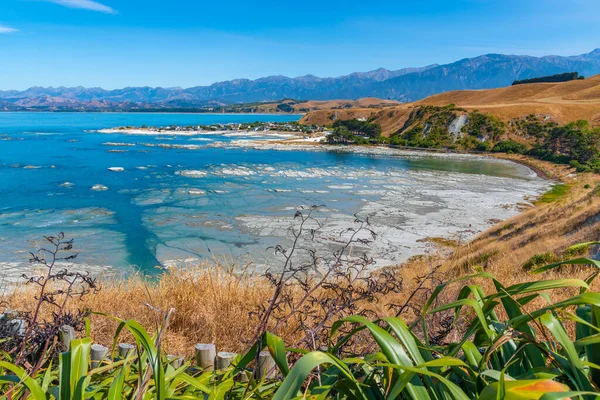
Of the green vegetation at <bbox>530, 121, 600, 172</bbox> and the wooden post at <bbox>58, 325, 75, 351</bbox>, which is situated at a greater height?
the wooden post at <bbox>58, 325, 75, 351</bbox>

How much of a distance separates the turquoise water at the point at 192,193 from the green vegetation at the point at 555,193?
1510 millimetres

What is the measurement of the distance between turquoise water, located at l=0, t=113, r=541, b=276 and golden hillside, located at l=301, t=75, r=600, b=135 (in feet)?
97.8

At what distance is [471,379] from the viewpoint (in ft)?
4.81

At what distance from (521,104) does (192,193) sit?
241 feet

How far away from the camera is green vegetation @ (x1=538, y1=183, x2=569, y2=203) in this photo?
2817cm

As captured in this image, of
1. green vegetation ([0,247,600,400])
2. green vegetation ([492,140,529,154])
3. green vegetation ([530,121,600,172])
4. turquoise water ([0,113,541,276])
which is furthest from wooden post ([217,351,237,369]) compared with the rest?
green vegetation ([492,140,529,154])

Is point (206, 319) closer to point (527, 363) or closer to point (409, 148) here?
point (527, 363)

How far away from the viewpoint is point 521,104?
7988 cm

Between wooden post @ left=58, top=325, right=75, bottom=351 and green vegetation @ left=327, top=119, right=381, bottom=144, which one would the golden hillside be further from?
wooden post @ left=58, top=325, right=75, bottom=351

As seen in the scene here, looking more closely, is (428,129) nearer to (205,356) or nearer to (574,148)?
(574,148)

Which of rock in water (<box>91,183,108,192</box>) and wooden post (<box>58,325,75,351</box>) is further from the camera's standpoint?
rock in water (<box>91,183,108,192</box>)

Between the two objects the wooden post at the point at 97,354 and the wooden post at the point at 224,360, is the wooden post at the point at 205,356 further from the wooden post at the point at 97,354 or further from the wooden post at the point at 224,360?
the wooden post at the point at 97,354

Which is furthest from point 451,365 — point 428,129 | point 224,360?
point 428,129

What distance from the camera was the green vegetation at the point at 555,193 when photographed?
92.4 ft
